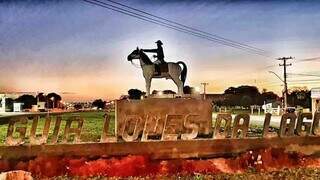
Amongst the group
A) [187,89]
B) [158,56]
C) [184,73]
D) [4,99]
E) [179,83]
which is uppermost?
[158,56]

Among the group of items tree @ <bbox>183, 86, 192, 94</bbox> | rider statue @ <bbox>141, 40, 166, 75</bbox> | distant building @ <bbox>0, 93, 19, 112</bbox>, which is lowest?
distant building @ <bbox>0, 93, 19, 112</bbox>

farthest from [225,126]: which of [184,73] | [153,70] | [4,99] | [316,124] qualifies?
[4,99]

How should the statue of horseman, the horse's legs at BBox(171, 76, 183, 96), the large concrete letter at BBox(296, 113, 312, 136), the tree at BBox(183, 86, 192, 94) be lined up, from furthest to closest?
the tree at BBox(183, 86, 192, 94) → the horse's legs at BBox(171, 76, 183, 96) → the statue of horseman → the large concrete letter at BBox(296, 113, 312, 136)

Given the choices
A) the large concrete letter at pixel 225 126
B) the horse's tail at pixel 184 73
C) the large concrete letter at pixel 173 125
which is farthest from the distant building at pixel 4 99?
the large concrete letter at pixel 225 126

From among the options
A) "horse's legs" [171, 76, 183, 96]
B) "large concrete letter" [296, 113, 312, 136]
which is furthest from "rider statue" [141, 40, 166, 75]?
"large concrete letter" [296, 113, 312, 136]

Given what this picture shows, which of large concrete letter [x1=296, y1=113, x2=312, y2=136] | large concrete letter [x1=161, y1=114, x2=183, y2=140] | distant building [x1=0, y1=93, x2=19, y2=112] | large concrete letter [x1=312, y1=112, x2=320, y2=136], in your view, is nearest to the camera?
large concrete letter [x1=296, y1=113, x2=312, y2=136]

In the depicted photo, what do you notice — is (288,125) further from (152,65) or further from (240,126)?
(152,65)

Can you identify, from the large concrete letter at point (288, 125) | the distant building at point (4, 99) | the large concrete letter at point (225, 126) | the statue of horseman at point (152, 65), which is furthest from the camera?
the distant building at point (4, 99)

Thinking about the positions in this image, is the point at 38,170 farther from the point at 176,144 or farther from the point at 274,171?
the point at 274,171

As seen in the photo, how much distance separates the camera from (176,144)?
17.1m

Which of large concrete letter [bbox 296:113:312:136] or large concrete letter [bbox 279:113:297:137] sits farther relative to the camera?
large concrete letter [bbox 296:113:312:136]

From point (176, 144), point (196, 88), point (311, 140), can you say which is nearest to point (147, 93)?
point (196, 88)

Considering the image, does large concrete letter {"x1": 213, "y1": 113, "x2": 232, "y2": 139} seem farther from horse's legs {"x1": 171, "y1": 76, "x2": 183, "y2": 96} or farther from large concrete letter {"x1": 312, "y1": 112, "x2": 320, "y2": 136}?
horse's legs {"x1": 171, "y1": 76, "x2": 183, "y2": 96}

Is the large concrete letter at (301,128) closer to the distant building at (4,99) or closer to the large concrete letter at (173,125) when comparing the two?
the large concrete letter at (173,125)
